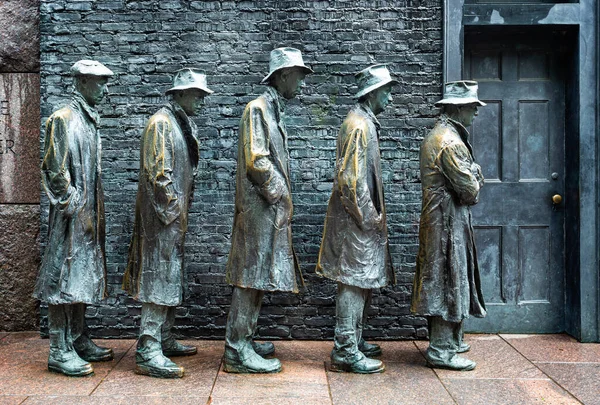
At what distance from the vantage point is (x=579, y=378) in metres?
5.25

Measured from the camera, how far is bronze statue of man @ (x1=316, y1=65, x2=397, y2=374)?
510cm

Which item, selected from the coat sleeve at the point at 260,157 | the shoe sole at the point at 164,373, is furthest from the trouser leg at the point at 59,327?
the coat sleeve at the point at 260,157

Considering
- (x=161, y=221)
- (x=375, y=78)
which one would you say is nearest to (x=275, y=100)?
(x=375, y=78)

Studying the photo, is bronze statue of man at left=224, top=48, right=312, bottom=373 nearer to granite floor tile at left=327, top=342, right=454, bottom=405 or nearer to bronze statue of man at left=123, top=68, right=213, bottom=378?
bronze statue of man at left=123, top=68, right=213, bottom=378

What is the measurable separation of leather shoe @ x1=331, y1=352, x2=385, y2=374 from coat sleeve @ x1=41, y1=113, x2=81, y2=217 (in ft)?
7.66

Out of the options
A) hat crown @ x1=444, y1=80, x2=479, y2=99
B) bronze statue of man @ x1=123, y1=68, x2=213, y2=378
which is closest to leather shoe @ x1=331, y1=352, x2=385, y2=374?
bronze statue of man @ x1=123, y1=68, x2=213, y2=378

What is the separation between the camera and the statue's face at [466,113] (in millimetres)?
5445

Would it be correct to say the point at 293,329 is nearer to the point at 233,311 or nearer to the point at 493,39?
the point at 233,311

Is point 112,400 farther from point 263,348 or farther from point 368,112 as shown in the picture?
point 368,112

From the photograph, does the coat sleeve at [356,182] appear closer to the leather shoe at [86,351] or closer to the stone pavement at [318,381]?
the stone pavement at [318,381]

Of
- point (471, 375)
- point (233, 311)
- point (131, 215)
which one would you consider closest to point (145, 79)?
point (131, 215)

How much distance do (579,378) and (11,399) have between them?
4.23 metres

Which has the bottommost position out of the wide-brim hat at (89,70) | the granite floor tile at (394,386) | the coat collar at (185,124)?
the granite floor tile at (394,386)

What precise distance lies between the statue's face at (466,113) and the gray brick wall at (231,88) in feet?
2.87
